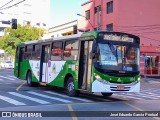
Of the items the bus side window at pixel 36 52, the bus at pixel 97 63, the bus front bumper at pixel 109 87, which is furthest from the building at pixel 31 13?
the bus front bumper at pixel 109 87

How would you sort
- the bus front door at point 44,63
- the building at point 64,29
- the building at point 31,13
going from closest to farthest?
1. the bus front door at point 44,63
2. the building at point 64,29
3. the building at point 31,13

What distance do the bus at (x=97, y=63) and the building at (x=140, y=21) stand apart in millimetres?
24936

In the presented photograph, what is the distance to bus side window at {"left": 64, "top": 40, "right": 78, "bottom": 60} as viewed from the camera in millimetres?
18078

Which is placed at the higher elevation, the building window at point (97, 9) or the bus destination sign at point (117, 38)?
the building window at point (97, 9)

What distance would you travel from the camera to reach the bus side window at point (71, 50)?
59.3 ft

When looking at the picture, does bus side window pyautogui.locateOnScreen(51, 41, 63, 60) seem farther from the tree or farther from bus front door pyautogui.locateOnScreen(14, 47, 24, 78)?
the tree

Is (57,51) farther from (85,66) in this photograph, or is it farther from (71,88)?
(85,66)

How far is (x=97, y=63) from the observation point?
16.2 meters

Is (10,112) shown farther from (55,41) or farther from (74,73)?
(55,41)

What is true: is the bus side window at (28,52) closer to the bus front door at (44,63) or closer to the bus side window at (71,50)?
the bus front door at (44,63)

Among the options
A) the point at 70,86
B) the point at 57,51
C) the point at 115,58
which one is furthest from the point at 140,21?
the point at 115,58

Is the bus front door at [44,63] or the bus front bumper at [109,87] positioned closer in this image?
the bus front bumper at [109,87]

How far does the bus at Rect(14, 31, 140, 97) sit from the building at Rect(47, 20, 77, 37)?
47.7m

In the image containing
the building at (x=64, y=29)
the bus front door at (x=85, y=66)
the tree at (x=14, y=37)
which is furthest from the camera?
the tree at (x=14, y=37)
